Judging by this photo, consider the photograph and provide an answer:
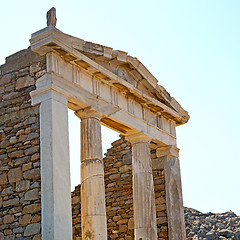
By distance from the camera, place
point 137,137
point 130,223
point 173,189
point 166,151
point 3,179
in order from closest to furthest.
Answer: point 3,179
point 137,137
point 173,189
point 166,151
point 130,223

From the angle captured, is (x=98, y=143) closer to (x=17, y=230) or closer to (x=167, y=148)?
(x=17, y=230)

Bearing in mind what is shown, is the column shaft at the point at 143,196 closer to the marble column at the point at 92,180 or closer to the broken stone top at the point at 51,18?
the marble column at the point at 92,180

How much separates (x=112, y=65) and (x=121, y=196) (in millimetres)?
4239

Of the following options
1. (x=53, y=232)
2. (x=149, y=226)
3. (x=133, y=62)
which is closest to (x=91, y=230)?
(x=53, y=232)

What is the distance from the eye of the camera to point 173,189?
13.9 metres

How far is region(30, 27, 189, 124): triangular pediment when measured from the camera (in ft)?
33.6

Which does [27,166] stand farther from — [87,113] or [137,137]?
[137,137]

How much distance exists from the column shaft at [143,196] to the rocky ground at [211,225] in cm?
586

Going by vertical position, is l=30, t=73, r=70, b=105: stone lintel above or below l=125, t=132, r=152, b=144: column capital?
above

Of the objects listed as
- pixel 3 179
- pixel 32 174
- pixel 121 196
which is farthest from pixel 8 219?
pixel 121 196

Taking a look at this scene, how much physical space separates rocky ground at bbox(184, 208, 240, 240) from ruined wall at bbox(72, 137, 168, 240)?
172 inches

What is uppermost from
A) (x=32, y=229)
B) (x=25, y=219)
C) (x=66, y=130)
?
(x=66, y=130)

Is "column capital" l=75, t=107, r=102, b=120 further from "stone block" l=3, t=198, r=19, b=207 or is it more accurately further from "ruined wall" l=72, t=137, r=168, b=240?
"ruined wall" l=72, t=137, r=168, b=240

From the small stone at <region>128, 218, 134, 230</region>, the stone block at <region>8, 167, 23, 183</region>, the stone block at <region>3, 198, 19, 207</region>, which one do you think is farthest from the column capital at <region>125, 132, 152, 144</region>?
the stone block at <region>3, 198, 19, 207</region>
